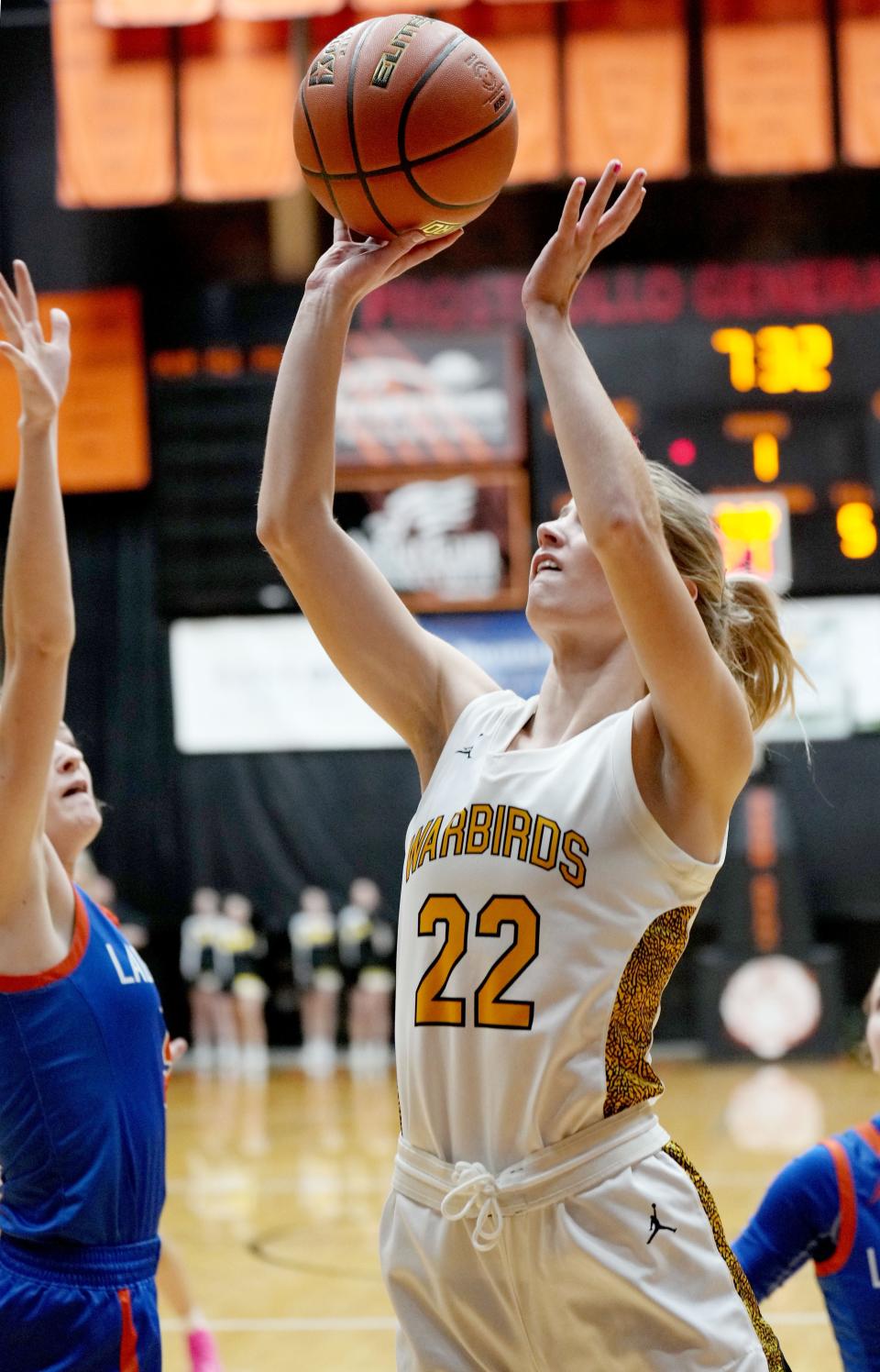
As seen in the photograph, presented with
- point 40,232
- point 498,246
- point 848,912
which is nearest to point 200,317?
point 40,232

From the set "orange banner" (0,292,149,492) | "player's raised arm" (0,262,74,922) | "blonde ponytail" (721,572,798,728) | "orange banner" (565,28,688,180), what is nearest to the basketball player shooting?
"blonde ponytail" (721,572,798,728)

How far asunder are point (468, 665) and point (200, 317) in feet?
32.4

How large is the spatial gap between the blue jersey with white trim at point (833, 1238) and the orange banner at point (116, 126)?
31.5 feet

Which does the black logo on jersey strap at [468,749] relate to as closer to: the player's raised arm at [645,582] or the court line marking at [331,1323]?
the player's raised arm at [645,582]

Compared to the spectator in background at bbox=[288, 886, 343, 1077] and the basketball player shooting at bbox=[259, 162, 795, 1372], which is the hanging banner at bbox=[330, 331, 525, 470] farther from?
the basketball player shooting at bbox=[259, 162, 795, 1372]

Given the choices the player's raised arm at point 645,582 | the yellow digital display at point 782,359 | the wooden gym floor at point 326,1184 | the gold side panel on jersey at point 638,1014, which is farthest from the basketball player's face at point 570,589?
the yellow digital display at point 782,359

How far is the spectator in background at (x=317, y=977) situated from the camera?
1213cm

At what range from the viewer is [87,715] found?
43.0 feet

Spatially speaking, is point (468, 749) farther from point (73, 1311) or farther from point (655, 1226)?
point (73, 1311)

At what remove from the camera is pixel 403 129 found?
261 cm

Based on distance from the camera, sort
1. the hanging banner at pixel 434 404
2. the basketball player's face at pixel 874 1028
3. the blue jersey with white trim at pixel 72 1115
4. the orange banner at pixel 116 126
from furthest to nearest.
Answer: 1. the hanging banner at pixel 434 404
2. the orange banner at pixel 116 126
3. the basketball player's face at pixel 874 1028
4. the blue jersey with white trim at pixel 72 1115

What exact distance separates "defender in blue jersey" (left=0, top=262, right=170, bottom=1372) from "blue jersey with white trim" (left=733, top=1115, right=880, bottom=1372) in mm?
1038

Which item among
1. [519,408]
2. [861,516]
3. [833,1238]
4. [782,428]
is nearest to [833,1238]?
[833,1238]

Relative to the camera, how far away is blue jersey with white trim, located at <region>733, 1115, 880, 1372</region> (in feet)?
9.39
